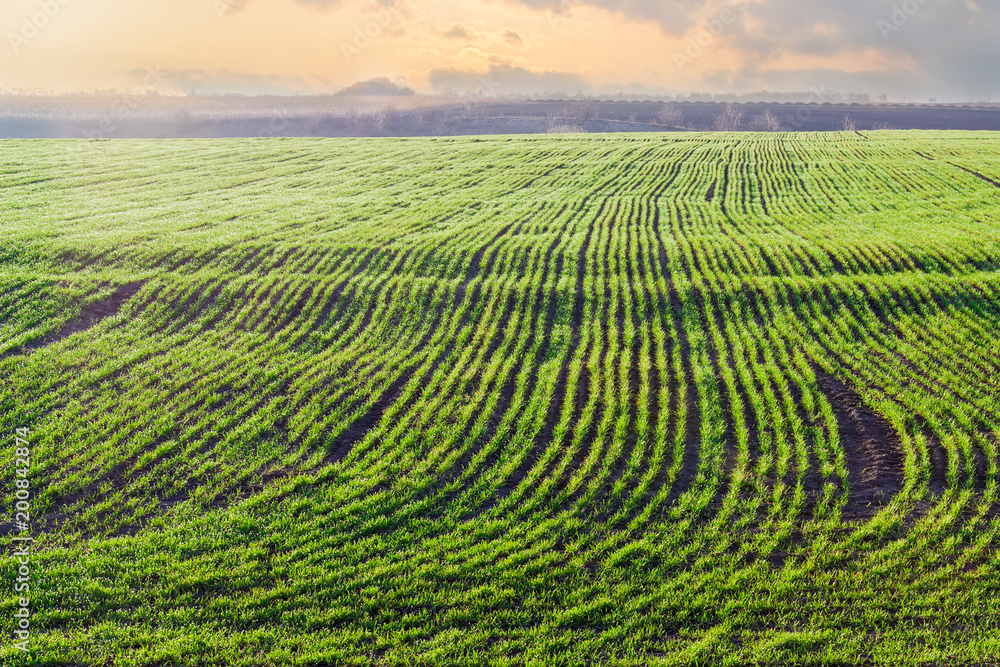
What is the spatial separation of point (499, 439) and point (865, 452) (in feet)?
23.0

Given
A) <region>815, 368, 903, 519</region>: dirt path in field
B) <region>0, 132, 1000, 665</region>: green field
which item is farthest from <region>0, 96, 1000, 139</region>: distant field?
<region>815, 368, 903, 519</region>: dirt path in field

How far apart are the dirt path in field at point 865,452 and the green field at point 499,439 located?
7 cm

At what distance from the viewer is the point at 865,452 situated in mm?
11703

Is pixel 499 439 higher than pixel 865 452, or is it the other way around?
pixel 865 452

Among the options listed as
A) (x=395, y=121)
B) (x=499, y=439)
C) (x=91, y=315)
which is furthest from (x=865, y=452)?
(x=395, y=121)

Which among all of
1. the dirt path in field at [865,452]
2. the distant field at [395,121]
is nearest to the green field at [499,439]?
the dirt path in field at [865,452]

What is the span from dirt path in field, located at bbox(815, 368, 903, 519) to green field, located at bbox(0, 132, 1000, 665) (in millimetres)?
69

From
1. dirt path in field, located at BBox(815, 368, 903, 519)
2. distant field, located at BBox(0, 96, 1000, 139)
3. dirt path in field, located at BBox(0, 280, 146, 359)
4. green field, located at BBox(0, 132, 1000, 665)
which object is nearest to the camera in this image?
green field, located at BBox(0, 132, 1000, 665)

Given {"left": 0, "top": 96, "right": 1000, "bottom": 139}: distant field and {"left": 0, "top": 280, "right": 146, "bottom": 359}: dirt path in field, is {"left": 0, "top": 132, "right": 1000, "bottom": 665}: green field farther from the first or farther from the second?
{"left": 0, "top": 96, "right": 1000, "bottom": 139}: distant field

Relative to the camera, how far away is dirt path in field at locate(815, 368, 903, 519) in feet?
33.9

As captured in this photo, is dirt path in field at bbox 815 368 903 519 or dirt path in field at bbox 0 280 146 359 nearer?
dirt path in field at bbox 815 368 903 519

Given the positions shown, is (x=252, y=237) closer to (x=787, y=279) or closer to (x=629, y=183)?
(x=787, y=279)

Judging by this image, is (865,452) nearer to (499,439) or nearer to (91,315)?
(499,439)

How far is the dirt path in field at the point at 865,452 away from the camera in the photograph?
10.3 metres
